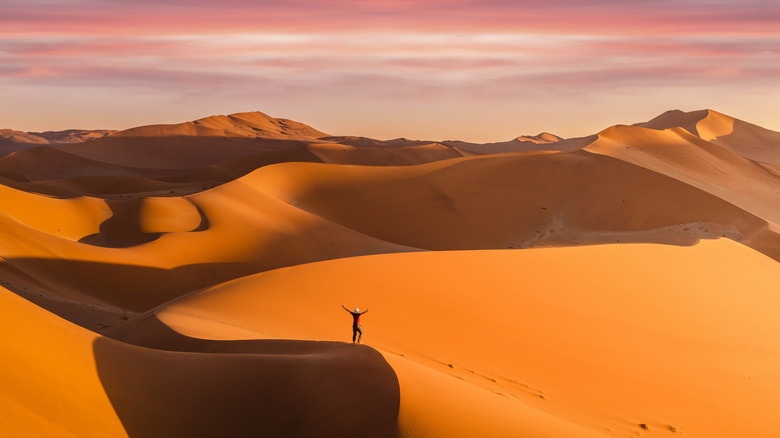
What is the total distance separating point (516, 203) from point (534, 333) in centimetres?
2424

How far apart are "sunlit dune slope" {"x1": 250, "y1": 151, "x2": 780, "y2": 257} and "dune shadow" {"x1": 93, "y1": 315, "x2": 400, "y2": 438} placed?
24.1 metres

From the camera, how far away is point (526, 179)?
121ft

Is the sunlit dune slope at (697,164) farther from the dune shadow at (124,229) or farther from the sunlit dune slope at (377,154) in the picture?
the sunlit dune slope at (377,154)

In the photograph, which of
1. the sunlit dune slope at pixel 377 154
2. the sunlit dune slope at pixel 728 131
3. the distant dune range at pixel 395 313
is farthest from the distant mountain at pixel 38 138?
the distant dune range at pixel 395 313

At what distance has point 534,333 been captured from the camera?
10.9 m

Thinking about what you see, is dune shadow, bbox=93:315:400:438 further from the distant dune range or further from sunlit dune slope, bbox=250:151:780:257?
sunlit dune slope, bbox=250:151:780:257

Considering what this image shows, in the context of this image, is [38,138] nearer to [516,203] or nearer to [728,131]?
[728,131]

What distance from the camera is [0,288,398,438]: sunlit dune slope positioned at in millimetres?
5402

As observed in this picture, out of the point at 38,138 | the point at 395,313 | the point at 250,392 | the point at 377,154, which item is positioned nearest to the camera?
the point at 250,392

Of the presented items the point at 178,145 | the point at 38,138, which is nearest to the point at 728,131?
the point at 178,145

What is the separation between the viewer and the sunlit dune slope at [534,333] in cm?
779

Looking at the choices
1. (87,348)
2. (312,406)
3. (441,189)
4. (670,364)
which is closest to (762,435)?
(670,364)

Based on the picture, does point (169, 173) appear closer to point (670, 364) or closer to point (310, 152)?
point (310, 152)

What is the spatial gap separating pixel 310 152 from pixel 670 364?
63.3m
